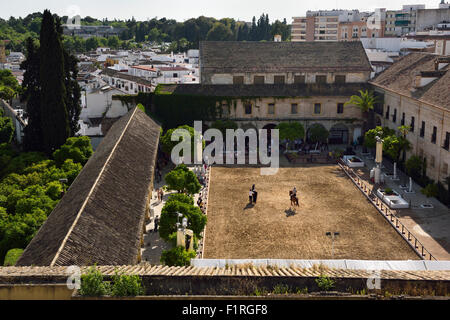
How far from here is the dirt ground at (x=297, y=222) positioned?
30.5m

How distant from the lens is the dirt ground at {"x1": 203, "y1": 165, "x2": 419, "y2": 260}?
100 ft

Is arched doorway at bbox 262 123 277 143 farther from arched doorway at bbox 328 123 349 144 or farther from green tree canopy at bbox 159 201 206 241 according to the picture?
green tree canopy at bbox 159 201 206 241

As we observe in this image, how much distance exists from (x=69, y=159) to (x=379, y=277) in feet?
100

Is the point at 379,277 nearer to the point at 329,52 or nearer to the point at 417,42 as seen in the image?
the point at 329,52

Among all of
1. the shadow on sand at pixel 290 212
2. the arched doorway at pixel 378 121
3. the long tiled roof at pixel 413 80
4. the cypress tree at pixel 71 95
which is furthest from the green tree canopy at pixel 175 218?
the arched doorway at pixel 378 121

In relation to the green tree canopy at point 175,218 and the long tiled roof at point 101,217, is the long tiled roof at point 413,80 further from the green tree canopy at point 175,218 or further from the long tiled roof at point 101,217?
the long tiled roof at point 101,217

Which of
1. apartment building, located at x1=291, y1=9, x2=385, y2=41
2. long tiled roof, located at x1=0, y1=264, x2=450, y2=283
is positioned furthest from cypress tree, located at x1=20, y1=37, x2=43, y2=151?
apartment building, located at x1=291, y1=9, x2=385, y2=41

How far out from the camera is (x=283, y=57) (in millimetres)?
60625

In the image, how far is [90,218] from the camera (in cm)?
2425

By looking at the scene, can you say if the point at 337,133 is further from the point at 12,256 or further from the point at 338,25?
the point at 338,25

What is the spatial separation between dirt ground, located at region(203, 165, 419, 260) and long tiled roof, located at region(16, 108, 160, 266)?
Answer: 5733 millimetres

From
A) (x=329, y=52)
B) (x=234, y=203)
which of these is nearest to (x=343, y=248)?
(x=234, y=203)

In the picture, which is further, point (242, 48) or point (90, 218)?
point (242, 48)

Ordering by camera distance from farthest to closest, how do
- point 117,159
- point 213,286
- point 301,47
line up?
point 301,47
point 117,159
point 213,286
